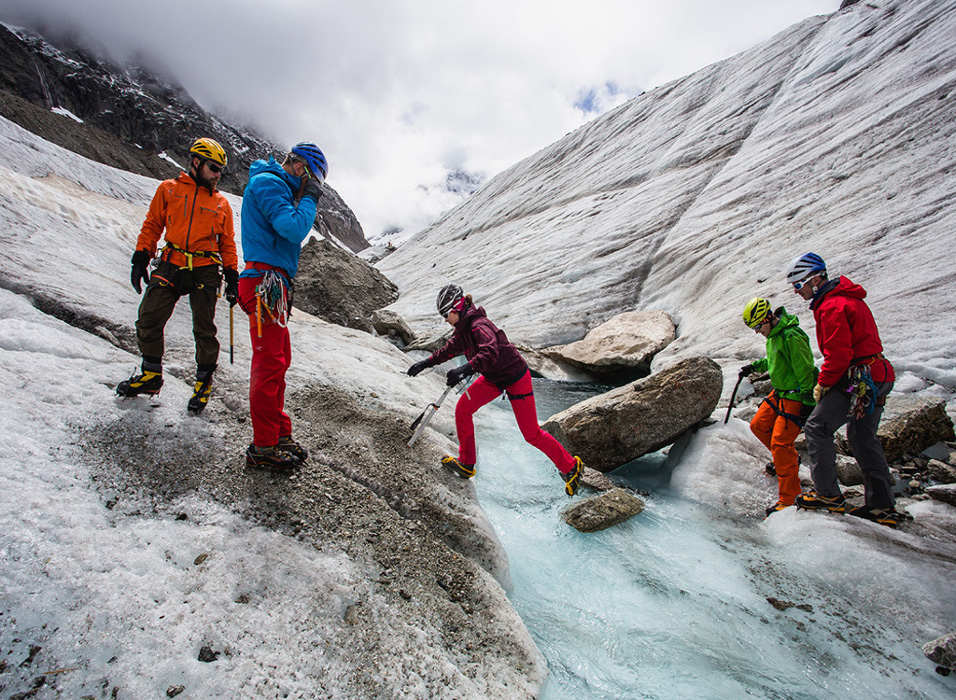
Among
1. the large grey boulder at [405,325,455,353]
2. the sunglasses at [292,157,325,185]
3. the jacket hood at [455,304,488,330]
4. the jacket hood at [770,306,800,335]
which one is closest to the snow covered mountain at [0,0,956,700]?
the jacket hood at [455,304,488,330]

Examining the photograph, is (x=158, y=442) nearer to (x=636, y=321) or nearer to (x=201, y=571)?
(x=201, y=571)

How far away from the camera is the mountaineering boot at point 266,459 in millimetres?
2678

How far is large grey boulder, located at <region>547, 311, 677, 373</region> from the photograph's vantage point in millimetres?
10531

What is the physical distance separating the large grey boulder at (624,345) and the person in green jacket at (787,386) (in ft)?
19.3

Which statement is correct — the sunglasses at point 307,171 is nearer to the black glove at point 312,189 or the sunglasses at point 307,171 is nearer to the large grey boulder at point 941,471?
the black glove at point 312,189

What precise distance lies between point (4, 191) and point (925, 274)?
13.0m

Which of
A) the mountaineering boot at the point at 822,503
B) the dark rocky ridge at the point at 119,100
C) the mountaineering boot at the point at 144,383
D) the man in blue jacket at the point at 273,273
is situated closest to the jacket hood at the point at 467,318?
the man in blue jacket at the point at 273,273

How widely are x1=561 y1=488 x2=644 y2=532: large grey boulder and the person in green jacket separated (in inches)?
59.2

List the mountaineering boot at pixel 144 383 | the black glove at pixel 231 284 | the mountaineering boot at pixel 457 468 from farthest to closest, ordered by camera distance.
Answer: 1. the mountaineering boot at pixel 457 468
2. the black glove at pixel 231 284
3. the mountaineering boot at pixel 144 383

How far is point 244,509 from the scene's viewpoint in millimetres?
2361

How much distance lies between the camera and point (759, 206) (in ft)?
42.4

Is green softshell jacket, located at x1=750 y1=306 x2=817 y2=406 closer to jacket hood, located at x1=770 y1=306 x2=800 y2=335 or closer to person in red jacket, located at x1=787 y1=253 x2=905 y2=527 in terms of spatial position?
jacket hood, located at x1=770 y1=306 x2=800 y2=335

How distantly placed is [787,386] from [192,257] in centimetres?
557

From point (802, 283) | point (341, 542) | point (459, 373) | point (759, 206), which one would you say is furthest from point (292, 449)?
point (759, 206)
